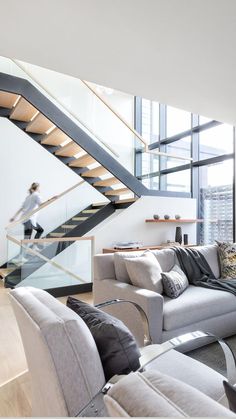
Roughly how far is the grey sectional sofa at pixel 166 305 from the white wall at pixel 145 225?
181cm

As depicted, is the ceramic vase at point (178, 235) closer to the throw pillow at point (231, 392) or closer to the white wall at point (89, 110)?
the white wall at point (89, 110)

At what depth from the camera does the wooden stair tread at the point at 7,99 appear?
407 cm

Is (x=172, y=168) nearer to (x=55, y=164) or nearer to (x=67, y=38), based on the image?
(x=55, y=164)

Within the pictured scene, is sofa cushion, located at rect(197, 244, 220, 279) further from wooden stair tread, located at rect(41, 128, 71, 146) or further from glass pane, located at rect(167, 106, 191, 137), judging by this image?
glass pane, located at rect(167, 106, 191, 137)

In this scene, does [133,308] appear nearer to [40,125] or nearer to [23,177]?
[40,125]

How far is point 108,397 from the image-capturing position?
67 cm

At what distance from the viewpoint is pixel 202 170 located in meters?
6.14

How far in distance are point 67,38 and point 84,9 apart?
37cm

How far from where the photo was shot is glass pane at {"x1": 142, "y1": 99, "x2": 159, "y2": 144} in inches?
289

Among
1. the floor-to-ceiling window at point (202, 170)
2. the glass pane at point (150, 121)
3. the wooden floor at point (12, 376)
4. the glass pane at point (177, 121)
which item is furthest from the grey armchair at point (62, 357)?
the glass pane at point (150, 121)

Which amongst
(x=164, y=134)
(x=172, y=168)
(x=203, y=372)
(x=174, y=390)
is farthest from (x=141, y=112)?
(x=174, y=390)

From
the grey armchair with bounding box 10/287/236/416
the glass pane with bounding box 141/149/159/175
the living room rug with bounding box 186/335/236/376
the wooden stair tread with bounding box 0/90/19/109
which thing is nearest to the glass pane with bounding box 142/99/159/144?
the glass pane with bounding box 141/149/159/175

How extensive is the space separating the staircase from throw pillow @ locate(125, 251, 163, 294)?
2057 millimetres

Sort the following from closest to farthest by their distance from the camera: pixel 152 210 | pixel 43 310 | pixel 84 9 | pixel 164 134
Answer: pixel 43 310
pixel 84 9
pixel 152 210
pixel 164 134
